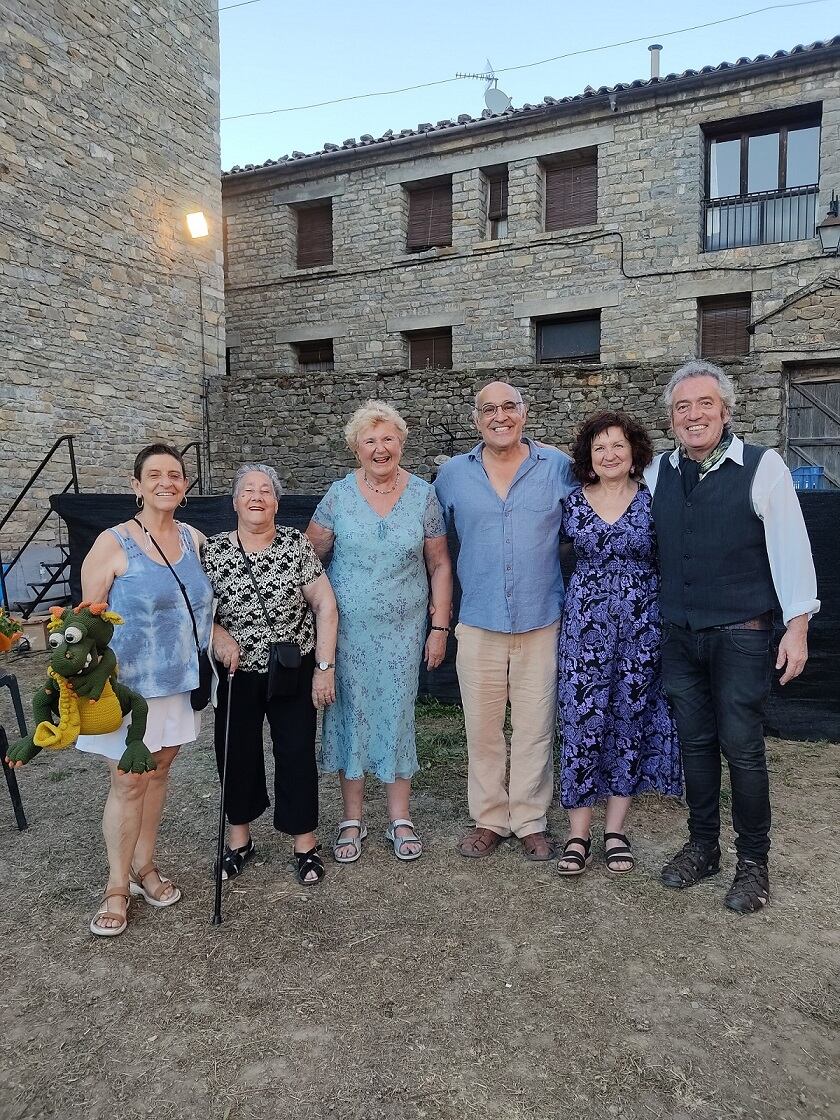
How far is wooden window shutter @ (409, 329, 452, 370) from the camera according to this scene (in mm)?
14477

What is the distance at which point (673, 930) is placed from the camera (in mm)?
2549

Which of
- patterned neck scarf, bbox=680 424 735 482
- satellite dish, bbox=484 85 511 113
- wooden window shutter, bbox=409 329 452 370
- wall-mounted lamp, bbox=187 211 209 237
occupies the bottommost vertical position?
patterned neck scarf, bbox=680 424 735 482

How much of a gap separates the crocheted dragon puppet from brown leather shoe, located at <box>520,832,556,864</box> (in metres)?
1.56

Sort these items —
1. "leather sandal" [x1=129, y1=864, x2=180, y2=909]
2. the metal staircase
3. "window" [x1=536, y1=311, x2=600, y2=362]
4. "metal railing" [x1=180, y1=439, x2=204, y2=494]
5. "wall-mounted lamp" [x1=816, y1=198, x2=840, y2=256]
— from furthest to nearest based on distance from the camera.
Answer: "window" [x1=536, y1=311, x2=600, y2=362] < "metal railing" [x1=180, y1=439, x2=204, y2=494] < "wall-mounted lamp" [x1=816, y1=198, x2=840, y2=256] < the metal staircase < "leather sandal" [x1=129, y1=864, x2=180, y2=909]

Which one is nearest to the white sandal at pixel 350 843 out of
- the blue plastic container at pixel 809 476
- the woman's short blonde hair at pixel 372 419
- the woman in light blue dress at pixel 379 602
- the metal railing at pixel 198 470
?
the woman in light blue dress at pixel 379 602

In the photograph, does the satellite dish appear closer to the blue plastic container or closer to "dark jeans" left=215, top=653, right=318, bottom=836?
the blue plastic container

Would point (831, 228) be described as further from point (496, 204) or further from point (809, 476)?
point (496, 204)

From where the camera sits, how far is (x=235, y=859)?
2.99 metres

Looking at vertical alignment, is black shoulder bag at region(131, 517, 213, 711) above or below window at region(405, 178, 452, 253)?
below

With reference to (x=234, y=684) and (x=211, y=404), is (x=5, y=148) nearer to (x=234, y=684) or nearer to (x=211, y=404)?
(x=211, y=404)

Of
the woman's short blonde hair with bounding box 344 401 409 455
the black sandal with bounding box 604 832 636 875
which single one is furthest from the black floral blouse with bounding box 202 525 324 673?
the black sandal with bounding box 604 832 636 875

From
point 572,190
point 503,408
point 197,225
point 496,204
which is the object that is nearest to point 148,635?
point 503,408

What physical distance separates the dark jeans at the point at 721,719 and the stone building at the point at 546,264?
775cm

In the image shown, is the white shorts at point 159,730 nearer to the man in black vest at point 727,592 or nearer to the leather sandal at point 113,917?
the leather sandal at point 113,917
